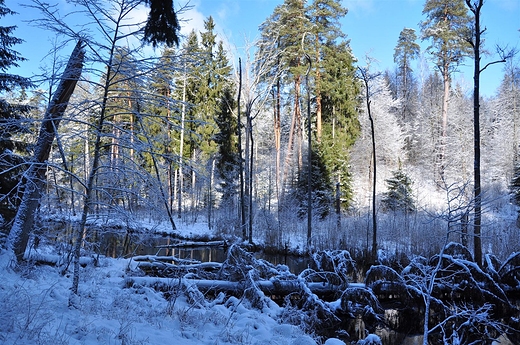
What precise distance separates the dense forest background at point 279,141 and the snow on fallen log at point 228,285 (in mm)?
1288

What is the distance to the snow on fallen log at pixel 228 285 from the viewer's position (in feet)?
20.0

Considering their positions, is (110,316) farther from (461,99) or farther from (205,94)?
(461,99)

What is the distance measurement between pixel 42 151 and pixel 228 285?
156 inches

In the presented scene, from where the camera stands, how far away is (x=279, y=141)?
24.1 metres

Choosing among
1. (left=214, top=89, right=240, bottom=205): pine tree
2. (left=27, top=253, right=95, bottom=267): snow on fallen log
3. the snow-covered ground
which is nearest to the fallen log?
the snow-covered ground

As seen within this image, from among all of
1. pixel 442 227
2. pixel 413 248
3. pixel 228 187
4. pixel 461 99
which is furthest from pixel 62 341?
pixel 461 99

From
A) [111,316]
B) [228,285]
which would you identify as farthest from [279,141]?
[111,316]

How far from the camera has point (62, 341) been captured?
272cm

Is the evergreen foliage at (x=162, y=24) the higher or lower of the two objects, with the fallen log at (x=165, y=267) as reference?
higher

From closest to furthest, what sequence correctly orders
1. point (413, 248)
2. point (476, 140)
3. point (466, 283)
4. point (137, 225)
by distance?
point (137, 225), point (466, 283), point (476, 140), point (413, 248)

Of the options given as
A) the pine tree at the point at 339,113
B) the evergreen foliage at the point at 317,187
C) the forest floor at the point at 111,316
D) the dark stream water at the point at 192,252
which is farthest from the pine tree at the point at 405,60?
the forest floor at the point at 111,316

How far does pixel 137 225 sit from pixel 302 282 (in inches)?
143

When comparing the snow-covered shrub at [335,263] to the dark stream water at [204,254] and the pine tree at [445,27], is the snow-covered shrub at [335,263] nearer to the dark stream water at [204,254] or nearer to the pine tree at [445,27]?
the dark stream water at [204,254]

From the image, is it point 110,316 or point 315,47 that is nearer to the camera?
point 110,316
